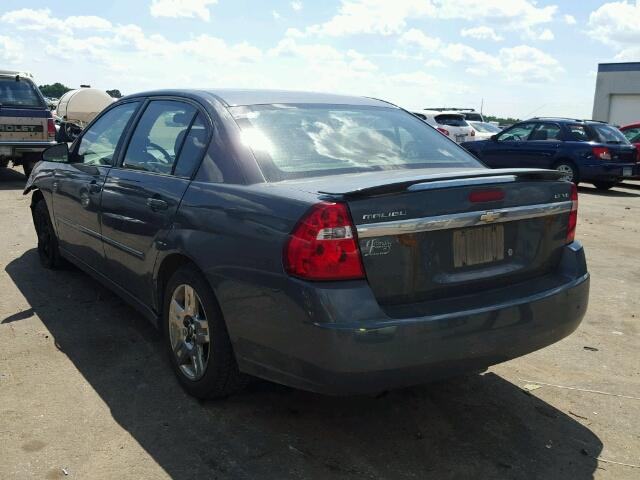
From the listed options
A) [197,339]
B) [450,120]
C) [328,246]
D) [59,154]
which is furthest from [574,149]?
[328,246]

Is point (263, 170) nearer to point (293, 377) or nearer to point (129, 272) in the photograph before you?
point (293, 377)

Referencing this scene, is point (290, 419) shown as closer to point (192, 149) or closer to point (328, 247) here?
point (328, 247)

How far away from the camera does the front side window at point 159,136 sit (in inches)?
153

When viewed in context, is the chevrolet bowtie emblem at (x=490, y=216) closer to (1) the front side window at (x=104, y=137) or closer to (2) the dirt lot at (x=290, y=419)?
(2) the dirt lot at (x=290, y=419)

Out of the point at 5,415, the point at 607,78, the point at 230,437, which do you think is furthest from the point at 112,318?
the point at 607,78

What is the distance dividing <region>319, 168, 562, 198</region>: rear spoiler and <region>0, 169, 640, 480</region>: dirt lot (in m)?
1.21

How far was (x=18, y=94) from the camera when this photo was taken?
12773mm

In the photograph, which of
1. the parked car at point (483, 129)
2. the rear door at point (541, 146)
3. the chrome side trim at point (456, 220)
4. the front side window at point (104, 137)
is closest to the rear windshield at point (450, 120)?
the parked car at point (483, 129)

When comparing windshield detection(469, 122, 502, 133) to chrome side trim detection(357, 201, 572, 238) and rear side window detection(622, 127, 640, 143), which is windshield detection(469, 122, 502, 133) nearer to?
rear side window detection(622, 127, 640, 143)

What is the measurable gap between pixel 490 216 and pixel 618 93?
42121mm

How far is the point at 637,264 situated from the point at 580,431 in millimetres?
4437

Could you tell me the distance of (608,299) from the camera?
5754 mm

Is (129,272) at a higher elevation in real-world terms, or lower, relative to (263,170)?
lower

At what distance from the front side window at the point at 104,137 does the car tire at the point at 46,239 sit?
2.92 ft
